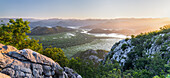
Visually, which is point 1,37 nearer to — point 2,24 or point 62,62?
point 2,24

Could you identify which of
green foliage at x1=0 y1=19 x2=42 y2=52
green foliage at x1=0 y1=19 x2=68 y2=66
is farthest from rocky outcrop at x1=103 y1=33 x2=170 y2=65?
green foliage at x1=0 y1=19 x2=42 y2=52

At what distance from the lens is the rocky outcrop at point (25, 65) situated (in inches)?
414

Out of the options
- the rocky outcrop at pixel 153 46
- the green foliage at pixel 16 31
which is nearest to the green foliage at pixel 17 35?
the green foliage at pixel 16 31

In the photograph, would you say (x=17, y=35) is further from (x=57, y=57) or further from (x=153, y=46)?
(x=153, y=46)

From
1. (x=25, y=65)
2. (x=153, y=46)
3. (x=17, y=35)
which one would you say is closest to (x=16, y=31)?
(x=17, y=35)

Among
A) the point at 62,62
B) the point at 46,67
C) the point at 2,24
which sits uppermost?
the point at 2,24

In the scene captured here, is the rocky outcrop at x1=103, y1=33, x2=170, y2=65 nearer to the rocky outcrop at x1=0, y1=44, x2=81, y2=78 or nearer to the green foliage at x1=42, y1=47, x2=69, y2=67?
the green foliage at x1=42, y1=47, x2=69, y2=67

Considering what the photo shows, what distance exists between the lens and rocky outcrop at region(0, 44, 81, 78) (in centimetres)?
1052

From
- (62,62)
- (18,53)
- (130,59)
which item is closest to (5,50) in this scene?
(18,53)

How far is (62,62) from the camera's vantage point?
81.7ft

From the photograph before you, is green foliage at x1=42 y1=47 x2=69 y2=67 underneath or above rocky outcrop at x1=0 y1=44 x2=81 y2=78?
underneath

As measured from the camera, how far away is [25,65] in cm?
1155

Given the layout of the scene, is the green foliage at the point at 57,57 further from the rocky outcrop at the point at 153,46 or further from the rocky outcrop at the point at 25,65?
the rocky outcrop at the point at 153,46

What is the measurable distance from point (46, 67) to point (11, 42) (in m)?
22.1
